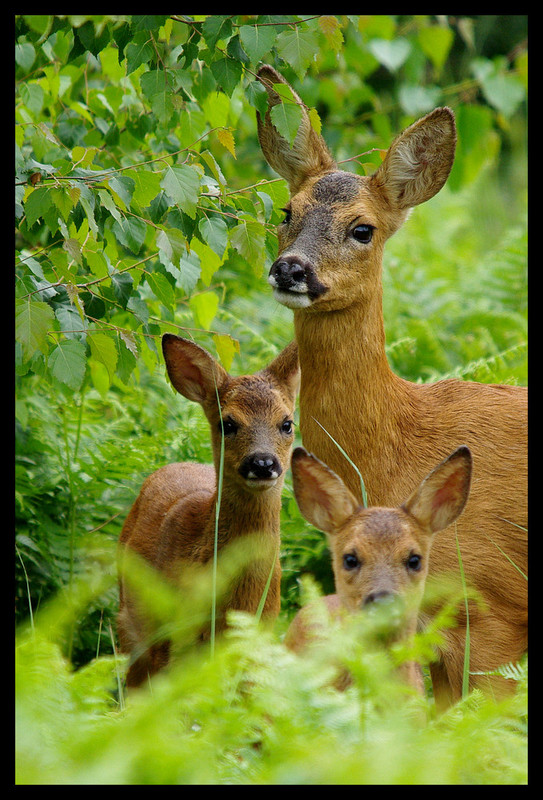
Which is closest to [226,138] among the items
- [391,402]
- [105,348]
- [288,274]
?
[288,274]

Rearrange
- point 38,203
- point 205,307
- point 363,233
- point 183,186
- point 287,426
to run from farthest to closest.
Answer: point 205,307 → point 287,426 → point 363,233 → point 183,186 → point 38,203

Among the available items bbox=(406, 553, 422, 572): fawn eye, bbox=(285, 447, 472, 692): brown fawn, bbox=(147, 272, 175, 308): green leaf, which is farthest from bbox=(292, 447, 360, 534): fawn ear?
bbox=(147, 272, 175, 308): green leaf

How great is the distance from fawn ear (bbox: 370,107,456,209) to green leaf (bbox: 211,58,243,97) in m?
0.80

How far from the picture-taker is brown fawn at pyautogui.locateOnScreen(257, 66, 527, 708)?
14.4ft

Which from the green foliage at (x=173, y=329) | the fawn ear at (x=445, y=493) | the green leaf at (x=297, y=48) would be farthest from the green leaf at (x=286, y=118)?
the fawn ear at (x=445, y=493)

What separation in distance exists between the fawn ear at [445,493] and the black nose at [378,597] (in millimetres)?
476

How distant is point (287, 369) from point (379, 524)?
1.55 m

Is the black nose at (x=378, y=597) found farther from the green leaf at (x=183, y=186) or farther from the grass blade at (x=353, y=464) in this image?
the green leaf at (x=183, y=186)

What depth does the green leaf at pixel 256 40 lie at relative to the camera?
406cm

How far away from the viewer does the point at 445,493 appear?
12.8ft

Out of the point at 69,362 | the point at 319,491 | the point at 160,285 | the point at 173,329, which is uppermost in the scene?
the point at 160,285

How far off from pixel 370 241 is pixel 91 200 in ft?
4.13

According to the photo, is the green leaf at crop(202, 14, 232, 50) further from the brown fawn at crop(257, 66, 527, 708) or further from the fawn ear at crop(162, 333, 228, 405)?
the fawn ear at crop(162, 333, 228, 405)

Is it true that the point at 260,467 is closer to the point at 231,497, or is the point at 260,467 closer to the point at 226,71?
the point at 231,497
